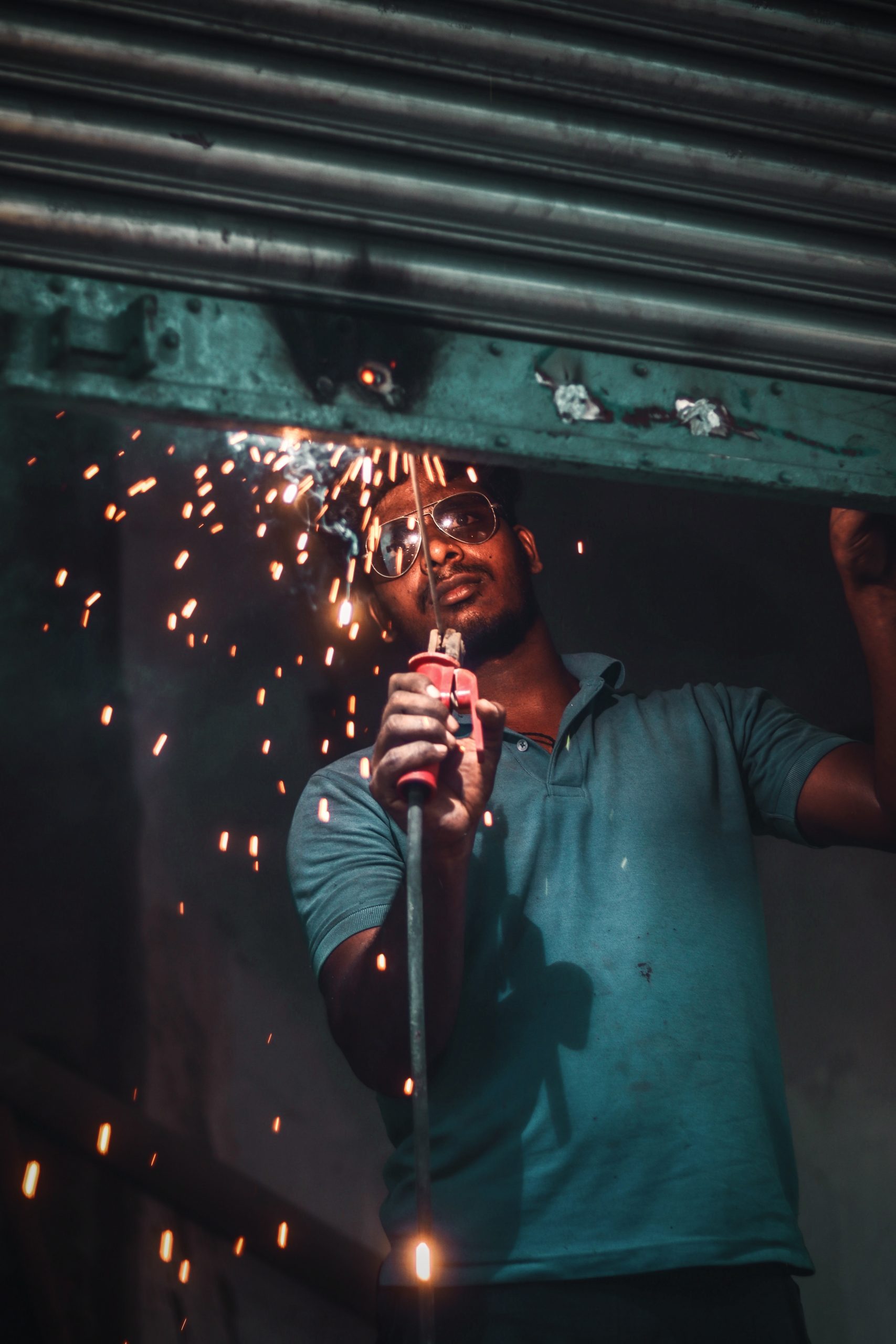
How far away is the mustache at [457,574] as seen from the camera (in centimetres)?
280

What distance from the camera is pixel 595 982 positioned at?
2.06 m

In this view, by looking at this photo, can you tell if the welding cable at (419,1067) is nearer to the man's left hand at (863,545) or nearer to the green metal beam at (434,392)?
the green metal beam at (434,392)

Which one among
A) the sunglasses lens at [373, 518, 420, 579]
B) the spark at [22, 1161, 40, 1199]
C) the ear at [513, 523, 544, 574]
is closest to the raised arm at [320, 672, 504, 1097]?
the sunglasses lens at [373, 518, 420, 579]

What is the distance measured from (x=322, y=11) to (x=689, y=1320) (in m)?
1.80

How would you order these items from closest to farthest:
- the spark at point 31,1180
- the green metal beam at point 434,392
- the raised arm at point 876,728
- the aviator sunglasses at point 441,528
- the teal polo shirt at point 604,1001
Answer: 1. the green metal beam at point 434,392
2. the raised arm at point 876,728
3. the teal polo shirt at point 604,1001
4. the aviator sunglasses at point 441,528
5. the spark at point 31,1180

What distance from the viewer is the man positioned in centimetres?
179

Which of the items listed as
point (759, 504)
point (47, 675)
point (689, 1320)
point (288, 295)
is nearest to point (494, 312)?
point (288, 295)

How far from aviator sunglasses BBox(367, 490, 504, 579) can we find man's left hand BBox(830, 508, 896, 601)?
1215 millimetres

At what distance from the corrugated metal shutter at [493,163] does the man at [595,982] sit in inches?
16.6

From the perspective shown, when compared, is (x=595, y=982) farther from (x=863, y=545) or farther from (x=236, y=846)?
(x=236, y=846)

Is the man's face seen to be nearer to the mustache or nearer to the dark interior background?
the mustache

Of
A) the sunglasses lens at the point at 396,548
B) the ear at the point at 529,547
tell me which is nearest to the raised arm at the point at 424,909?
the sunglasses lens at the point at 396,548

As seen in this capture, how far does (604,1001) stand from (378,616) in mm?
1582

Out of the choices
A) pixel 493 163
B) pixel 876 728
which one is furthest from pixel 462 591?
pixel 493 163
